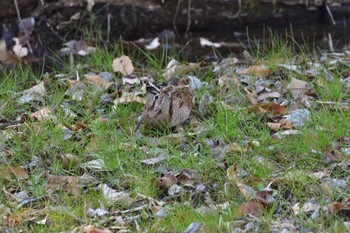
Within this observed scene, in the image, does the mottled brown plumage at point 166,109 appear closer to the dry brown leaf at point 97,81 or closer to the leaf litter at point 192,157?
the leaf litter at point 192,157

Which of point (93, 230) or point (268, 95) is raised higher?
point (93, 230)

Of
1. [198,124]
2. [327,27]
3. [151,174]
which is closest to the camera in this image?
[151,174]

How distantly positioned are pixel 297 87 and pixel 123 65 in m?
1.40

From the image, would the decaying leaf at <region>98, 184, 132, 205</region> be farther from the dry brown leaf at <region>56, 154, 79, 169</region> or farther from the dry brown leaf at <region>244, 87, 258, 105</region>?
the dry brown leaf at <region>244, 87, 258, 105</region>

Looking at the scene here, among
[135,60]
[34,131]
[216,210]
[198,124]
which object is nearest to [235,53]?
[135,60]

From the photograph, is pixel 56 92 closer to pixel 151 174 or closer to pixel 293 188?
pixel 151 174

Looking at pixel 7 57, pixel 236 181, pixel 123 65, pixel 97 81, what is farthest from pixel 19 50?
pixel 236 181

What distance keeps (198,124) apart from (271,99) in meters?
0.68

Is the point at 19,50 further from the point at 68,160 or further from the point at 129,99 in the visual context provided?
the point at 68,160

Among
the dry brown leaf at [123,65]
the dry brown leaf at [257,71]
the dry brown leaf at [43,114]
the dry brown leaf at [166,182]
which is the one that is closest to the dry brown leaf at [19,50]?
the dry brown leaf at [123,65]

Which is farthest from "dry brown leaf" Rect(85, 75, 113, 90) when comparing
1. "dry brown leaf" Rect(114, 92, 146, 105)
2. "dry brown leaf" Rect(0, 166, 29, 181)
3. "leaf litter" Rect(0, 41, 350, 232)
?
"dry brown leaf" Rect(0, 166, 29, 181)

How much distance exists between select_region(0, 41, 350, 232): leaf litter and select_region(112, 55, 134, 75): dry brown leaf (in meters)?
0.11

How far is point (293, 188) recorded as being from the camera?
4.23 m

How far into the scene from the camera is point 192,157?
458 cm
